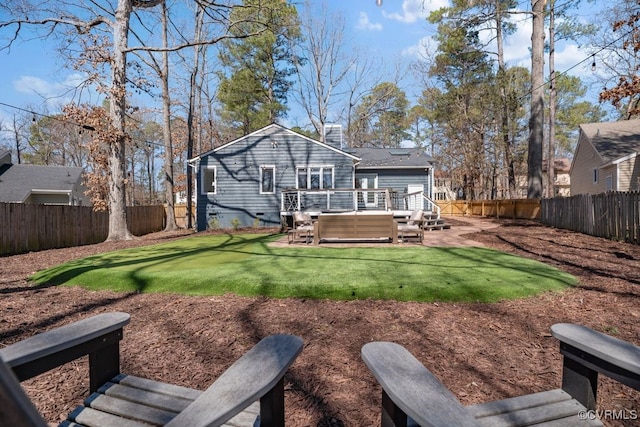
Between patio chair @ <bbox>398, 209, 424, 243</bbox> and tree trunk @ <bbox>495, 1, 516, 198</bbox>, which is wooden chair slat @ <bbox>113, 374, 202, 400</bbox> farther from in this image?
tree trunk @ <bbox>495, 1, 516, 198</bbox>

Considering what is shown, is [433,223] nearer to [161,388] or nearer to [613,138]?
[161,388]

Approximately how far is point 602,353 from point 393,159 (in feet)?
67.9

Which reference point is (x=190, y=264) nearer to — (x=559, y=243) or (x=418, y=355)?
(x=418, y=355)

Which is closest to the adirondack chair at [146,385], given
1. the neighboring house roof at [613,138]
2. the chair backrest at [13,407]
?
the chair backrest at [13,407]

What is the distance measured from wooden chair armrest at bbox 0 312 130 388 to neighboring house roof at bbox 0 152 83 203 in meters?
26.3

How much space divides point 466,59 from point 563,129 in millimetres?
A: 20391

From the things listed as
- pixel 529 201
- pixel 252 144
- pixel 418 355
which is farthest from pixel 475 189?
pixel 418 355

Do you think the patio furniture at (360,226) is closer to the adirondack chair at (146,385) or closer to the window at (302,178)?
the adirondack chair at (146,385)

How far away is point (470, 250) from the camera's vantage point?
8086 mm

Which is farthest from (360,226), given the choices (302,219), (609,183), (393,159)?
(609,183)

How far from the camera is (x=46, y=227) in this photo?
11.5 metres

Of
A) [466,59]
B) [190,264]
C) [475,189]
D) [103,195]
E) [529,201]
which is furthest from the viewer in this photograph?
[475,189]

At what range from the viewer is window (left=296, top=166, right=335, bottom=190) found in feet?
55.2

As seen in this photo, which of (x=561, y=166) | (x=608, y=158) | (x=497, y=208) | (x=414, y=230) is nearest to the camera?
(x=414, y=230)
